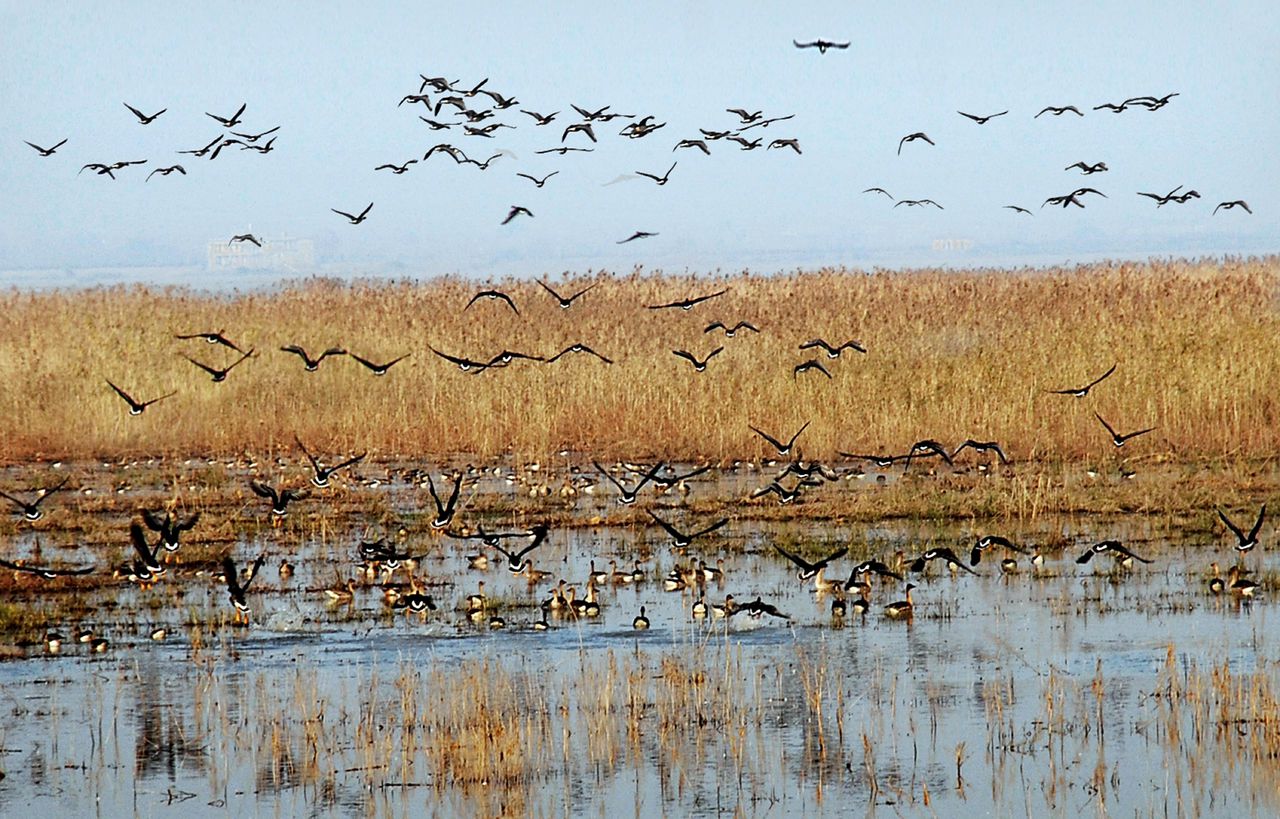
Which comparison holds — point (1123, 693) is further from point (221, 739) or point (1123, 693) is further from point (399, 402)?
point (399, 402)

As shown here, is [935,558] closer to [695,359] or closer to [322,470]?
[695,359]

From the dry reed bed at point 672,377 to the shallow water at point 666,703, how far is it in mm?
6917

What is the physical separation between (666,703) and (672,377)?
14391mm

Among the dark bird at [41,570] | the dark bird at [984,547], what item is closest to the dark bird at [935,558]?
the dark bird at [984,547]

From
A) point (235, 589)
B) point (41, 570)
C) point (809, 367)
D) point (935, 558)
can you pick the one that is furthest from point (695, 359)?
point (41, 570)

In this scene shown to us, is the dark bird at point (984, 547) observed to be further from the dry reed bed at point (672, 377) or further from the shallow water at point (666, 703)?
the dry reed bed at point (672, 377)

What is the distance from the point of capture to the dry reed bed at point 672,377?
70.6ft

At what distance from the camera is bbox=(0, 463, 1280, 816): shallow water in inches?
352

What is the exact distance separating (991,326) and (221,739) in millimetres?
18959

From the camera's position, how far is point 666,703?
10305mm

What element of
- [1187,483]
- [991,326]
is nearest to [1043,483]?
[1187,483]

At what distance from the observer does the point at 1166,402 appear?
21.5 m

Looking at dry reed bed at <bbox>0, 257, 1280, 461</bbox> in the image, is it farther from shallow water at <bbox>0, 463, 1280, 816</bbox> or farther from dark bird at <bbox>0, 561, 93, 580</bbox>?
dark bird at <bbox>0, 561, 93, 580</bbox>

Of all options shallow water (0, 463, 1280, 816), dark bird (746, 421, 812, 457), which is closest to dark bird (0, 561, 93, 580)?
shallow water (0, 463, 1280, 816)
